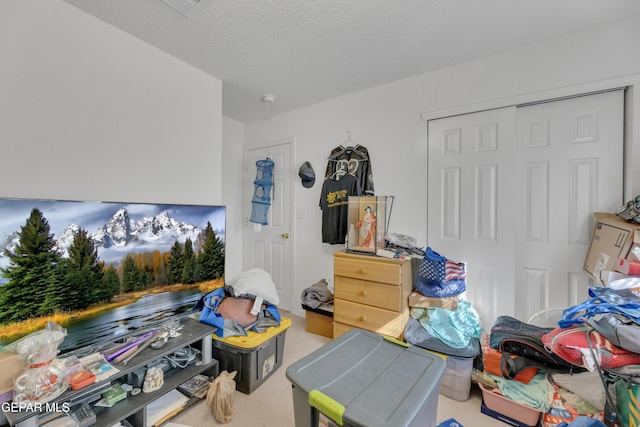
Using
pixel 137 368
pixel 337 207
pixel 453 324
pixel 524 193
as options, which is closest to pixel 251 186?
pixel 337 207

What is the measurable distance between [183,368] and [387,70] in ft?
9.03

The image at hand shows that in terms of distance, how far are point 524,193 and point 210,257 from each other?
2.45 metres

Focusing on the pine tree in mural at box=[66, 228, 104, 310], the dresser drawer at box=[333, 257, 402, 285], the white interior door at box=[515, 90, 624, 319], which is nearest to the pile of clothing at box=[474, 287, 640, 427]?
the white interior door at box=[515, 90, 624, 319]

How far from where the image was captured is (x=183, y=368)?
162 centimetres

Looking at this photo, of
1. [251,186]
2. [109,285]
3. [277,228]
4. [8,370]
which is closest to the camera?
[8,370]

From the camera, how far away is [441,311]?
1.83 m

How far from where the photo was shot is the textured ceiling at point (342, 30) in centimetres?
150

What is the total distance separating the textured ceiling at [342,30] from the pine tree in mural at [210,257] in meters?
1.34

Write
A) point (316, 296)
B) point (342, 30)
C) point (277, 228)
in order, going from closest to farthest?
point (342, 30) → point (316, 296) → point (277, 228)

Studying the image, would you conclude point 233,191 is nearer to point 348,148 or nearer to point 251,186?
point 251,186

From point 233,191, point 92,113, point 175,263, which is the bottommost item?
point 175,263

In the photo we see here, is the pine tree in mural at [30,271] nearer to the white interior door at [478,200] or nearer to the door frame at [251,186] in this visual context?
the door frame at [251,186]

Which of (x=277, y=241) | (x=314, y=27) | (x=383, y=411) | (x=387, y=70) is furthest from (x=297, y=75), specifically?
(x=383, y=411)

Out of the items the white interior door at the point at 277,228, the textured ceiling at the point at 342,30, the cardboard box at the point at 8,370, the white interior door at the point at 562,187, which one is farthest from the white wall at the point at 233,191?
the white interior door at the point at 562,187
